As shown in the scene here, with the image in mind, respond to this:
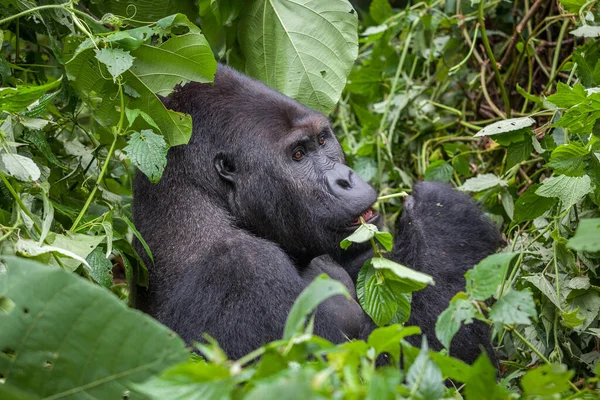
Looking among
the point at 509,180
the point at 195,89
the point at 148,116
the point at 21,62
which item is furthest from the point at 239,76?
the point at 509,180

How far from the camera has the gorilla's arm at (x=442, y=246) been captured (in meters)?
3.09

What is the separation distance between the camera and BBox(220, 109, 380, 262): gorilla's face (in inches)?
122

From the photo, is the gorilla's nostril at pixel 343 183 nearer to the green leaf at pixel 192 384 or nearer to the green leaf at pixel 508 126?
the green leaf at pixel 508 126

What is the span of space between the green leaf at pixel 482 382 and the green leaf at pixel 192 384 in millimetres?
539

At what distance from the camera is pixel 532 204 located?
9.56 feet

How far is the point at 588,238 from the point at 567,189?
113 centimetres

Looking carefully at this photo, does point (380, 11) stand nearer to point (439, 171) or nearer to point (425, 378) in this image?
point (439, 171)

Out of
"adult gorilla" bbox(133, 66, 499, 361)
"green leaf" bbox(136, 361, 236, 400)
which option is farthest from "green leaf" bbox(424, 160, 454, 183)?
"green leaf" bbox(136, 361, 236, 400)

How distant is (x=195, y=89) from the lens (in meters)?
3.18

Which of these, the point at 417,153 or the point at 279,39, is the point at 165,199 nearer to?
the point at 279,39

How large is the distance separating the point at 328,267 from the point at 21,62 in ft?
5.58

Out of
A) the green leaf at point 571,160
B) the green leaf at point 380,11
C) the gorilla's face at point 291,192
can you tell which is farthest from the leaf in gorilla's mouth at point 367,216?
the green leaf at point 380,11

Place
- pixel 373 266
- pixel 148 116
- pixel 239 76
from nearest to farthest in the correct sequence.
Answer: pixel 373 266 → pixel 148 116 → pixel 239 76

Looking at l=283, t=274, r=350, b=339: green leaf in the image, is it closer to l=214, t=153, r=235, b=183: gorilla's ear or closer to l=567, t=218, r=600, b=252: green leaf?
l=567, t=218, r=600, b=252: green leaf
